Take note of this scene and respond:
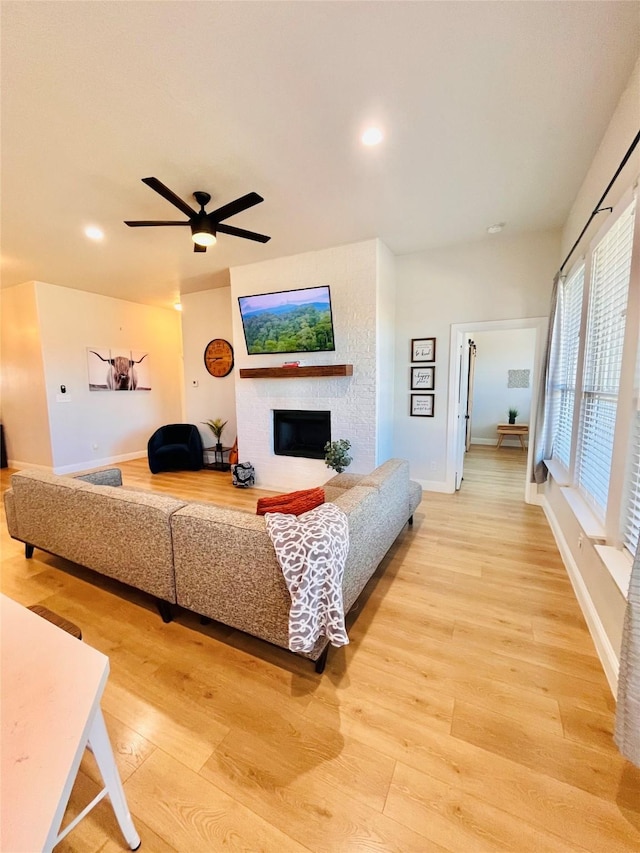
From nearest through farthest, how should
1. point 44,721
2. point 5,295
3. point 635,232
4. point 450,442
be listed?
1. point 44,721
2. point 635,232
3. point 450,442
4. point 5,295

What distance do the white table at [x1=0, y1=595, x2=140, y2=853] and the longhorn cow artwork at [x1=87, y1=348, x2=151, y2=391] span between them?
5607mm

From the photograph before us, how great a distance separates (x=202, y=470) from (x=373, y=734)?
15.6 ft

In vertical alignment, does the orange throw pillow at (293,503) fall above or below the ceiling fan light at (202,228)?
below

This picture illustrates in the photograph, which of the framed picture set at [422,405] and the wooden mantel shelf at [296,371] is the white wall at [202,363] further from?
the framed picture set at [422,405]

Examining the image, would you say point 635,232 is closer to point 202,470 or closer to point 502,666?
point 502,666

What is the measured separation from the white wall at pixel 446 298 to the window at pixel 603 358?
143 centimetres

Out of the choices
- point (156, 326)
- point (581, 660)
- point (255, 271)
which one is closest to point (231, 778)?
point (581, 660)

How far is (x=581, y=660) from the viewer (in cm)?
172

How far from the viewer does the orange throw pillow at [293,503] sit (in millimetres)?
1904

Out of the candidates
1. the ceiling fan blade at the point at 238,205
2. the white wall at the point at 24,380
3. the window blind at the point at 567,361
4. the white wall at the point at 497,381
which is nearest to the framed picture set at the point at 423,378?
the window blind at the point at 567,361

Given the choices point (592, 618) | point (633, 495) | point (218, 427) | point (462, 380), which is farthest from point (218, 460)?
point (633, 495)

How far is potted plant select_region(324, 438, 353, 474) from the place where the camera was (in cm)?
389

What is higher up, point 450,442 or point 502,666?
point 450,442

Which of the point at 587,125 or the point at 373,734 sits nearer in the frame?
the point at 373,734
